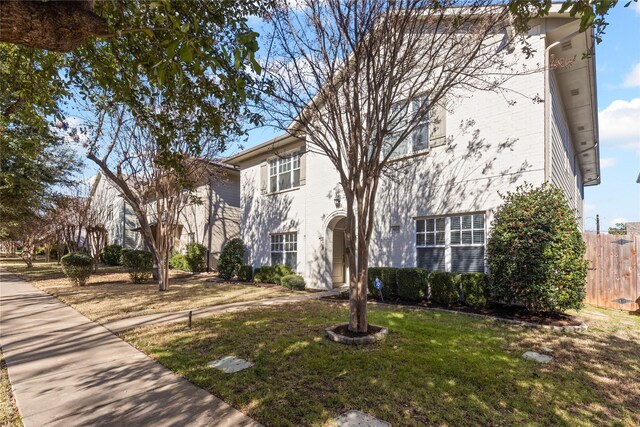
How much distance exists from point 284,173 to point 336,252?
453 cm

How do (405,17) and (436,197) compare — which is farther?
(436,197)

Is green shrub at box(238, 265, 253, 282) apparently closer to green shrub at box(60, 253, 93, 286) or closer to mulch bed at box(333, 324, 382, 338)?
green shrub at box(60, 253, 93, 286)

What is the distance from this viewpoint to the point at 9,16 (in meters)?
2.26

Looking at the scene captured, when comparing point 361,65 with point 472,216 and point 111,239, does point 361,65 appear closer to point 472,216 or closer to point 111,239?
point 472,216

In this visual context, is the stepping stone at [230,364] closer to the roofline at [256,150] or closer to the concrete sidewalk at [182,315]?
the concrete sidewalk at [182,315]

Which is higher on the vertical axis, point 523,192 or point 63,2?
point 63,2

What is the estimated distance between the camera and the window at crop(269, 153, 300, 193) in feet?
49.5

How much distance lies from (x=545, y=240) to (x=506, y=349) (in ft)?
9.83

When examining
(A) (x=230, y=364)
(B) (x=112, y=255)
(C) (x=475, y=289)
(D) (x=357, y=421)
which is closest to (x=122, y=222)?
(B) (x=112, y=255)

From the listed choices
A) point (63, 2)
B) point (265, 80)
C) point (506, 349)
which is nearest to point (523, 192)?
point (506, 349)

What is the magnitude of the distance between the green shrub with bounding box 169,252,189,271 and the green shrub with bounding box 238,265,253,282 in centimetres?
609

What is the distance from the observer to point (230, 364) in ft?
15.5

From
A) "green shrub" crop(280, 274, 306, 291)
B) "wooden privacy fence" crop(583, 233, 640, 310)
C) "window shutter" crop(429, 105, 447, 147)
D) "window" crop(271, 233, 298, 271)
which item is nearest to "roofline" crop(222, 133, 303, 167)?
"window" crop(271, 233, 298, 271)

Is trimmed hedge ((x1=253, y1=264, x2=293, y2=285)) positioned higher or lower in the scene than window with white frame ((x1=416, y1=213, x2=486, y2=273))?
lower
